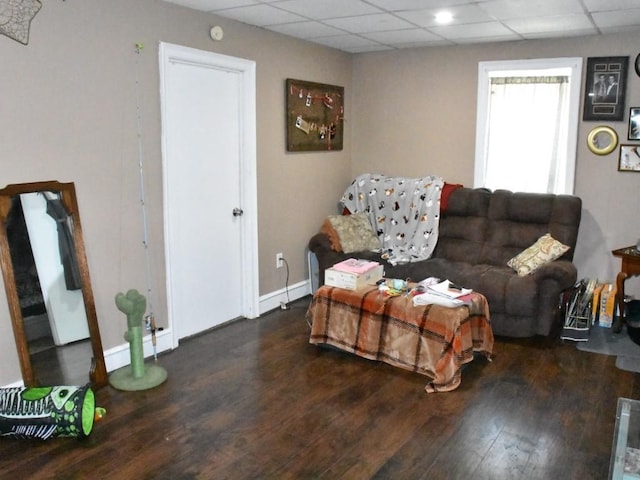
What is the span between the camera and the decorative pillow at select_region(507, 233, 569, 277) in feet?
14.3

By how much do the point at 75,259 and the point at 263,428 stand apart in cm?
147

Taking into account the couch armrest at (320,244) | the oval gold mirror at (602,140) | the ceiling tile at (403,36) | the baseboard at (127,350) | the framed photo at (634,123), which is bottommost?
the baseboard at (127,350)

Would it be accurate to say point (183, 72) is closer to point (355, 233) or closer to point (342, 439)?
point (355, 233)

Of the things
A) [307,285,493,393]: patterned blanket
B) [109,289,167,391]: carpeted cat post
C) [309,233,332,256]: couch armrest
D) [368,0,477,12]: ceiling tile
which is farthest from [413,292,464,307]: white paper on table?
[368,0,477,12]: ceiling tile

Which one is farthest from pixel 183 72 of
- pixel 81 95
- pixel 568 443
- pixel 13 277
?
pixel 568 443

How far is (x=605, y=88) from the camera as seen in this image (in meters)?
4.64

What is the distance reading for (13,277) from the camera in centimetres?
299

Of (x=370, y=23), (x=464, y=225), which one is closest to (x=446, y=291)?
(x=464, y=225)

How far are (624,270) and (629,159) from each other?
0.95 m

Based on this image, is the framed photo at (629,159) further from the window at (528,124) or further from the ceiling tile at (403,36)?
the ceiling tile at (403,36)

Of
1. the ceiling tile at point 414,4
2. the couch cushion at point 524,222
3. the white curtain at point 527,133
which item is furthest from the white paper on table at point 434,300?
the white curtain at point 527,133

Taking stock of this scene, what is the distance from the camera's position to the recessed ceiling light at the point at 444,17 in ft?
12.9

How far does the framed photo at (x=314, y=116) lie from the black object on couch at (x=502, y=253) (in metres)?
0.90

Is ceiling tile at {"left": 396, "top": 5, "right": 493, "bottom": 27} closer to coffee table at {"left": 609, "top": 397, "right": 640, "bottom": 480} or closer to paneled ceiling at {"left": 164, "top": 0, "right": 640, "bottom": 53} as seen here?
paneled ceiling at {"left": 164, "top": 0, "right": 640, "bottom": 53}
